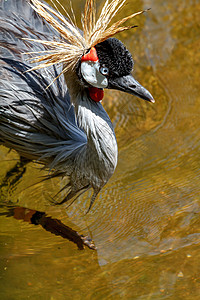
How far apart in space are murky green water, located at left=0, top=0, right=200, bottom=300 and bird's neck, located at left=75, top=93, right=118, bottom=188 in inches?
20.1

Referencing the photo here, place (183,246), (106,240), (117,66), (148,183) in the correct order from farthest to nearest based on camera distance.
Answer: (148,183) → (106,240) → (183,246) → (117,66)

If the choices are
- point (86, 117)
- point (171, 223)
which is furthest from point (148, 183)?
point (86, 117)

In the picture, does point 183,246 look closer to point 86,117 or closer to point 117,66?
point 86,117

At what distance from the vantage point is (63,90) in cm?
309

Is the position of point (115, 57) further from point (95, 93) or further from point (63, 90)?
point (63, 90)

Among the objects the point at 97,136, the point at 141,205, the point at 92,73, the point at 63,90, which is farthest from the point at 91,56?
the point at 141,205

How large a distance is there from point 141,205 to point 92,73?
1170mm

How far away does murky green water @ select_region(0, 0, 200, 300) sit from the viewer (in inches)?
106

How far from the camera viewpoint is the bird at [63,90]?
258 cm

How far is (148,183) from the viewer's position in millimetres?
3510

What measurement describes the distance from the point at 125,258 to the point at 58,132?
932mm

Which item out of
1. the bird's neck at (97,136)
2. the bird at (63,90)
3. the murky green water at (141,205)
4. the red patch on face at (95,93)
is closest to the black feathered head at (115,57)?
the bird at (63,90)

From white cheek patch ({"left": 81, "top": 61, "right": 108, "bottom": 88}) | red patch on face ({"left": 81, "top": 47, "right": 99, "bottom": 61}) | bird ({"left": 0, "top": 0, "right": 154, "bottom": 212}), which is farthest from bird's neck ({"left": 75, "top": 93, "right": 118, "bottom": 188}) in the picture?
red patch on face ({"left": 81, "top": 47, "right": 99, "bottom": 61})

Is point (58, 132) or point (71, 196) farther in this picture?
point (71, 196)
